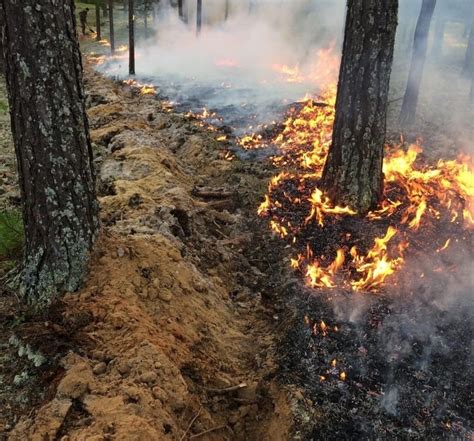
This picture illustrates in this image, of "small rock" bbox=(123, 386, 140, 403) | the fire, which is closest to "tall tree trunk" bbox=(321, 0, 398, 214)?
the fire

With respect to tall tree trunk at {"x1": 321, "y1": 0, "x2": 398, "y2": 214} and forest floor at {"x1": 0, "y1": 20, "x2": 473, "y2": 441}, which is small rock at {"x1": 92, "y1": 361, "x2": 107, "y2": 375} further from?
tall tree trunk at {"x1": 321, "y1": 0, "x2": 398, "y2": 214}

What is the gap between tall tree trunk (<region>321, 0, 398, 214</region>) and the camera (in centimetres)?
631

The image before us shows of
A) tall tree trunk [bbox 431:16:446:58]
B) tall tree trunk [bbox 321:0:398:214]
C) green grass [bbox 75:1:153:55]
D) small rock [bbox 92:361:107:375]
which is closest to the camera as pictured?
small rock [bbox 92:361:107:375]

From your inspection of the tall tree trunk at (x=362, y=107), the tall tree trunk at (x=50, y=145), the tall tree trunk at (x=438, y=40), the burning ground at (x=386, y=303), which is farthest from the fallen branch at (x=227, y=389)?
the tall tree trunk at (x=438, y=40)

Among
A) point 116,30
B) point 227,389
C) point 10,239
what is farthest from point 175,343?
point 116,30

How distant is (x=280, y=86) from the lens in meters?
17.6

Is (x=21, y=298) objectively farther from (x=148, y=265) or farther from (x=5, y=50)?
(x=5, y=50)

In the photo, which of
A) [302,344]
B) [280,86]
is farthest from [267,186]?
[280,86]

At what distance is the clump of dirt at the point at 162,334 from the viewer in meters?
3.32

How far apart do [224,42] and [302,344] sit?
28198mm

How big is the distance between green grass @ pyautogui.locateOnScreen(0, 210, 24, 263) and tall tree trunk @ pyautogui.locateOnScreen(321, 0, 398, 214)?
485 centimetres

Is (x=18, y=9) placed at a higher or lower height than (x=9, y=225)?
higher

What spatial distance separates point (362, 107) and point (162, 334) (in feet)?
15.5

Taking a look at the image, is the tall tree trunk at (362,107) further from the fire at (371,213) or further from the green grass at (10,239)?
the green grass at (10,239)
